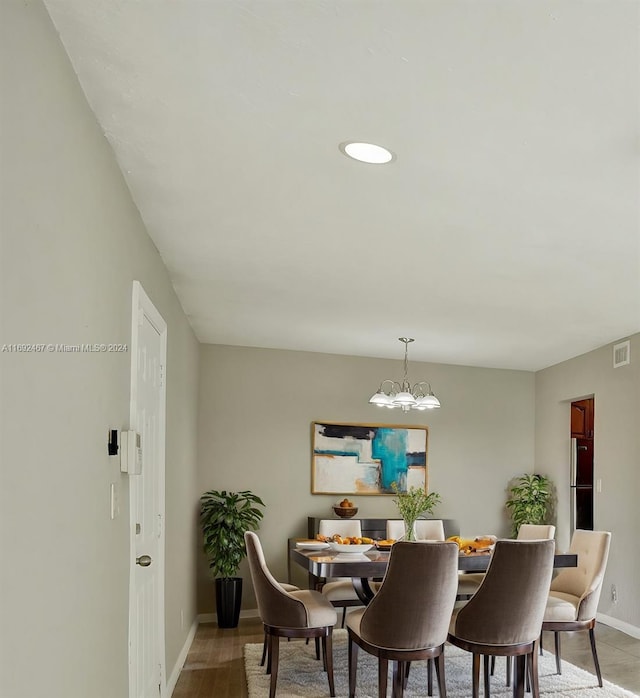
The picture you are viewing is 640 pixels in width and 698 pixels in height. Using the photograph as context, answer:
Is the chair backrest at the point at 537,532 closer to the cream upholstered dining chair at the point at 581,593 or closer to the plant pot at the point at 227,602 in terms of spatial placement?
the cream upholstered dining chair at the point at 581,593

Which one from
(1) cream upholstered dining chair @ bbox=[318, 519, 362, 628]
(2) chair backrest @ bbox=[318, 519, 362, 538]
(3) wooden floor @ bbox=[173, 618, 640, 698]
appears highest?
(2) chair backrest @ bbox=[318, 519, 362, 538]

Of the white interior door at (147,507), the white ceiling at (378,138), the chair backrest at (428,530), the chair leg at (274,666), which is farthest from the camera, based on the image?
the chair backrest at (428,530)

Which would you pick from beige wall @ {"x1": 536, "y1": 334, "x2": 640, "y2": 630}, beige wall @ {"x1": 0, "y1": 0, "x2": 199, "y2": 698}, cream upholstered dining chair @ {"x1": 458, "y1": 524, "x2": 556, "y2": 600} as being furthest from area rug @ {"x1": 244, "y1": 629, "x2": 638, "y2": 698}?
beige wall @ {"x1": 0, "y1": 0, "x2": 199, "y2": 698}

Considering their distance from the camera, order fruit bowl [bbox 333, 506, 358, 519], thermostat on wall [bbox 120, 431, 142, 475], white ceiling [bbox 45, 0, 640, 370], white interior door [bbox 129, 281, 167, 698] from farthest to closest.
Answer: fruit bowl [bbox 333, 506, 358, 519] < white interior door [bbox 129, 281, 167, 698] < thermostat on wall [bbox 120, 431, 142, 475] < white ceiling [bbox 45, 0, 640, 370]

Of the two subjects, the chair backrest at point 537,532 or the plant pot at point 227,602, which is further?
the plant pot at point 227,602

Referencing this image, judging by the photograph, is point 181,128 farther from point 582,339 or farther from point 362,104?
point 582,339

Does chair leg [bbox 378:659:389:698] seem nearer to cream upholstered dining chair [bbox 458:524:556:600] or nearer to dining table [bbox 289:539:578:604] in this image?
dining table [bbox 289:539:578:604]

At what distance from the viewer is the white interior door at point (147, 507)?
10.0 ft

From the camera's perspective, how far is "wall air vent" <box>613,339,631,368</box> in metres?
6.06

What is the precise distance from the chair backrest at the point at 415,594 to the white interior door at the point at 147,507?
4.02ft

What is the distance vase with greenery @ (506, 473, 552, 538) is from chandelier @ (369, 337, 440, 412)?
4.58ft

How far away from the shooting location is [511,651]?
391 cm

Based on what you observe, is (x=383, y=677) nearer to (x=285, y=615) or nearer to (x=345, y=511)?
(x=285, y=615)

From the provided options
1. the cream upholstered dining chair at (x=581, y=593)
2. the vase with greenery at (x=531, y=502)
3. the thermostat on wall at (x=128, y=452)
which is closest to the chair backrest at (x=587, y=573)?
the cream upholstered dining chair at (x=581, y=593)
